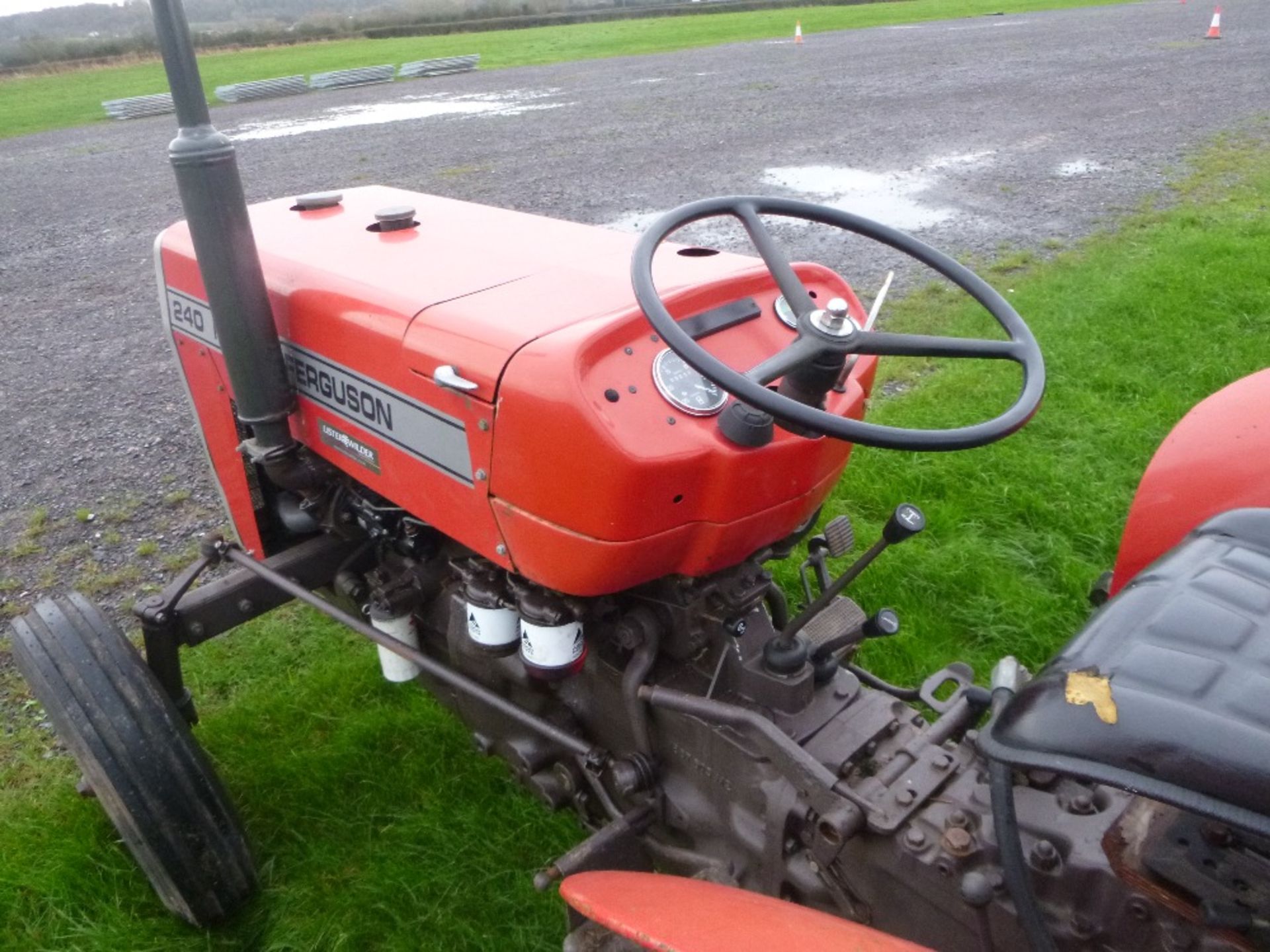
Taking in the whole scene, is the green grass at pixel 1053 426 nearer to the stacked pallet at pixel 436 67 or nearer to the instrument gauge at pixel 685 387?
the instrument gauge at pixel 685 387

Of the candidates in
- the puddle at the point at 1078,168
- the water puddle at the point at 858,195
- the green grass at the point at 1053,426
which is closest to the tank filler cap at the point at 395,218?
the green grass at the point at 1053,426

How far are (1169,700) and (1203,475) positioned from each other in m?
0.83

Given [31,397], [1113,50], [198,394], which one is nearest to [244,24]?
[1113,50]

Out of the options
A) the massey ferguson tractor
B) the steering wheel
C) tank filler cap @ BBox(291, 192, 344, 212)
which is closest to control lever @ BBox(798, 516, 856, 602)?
the massey ferguson tractor

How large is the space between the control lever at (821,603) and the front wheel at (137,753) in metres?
1.10

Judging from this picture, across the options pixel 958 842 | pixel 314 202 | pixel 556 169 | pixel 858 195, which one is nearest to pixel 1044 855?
pixel 958 842

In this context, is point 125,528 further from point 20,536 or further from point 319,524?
point 319,524

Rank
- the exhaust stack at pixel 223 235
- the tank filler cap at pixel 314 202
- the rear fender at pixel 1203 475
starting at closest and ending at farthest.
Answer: the exhaust stack at pixel 223 235 → the rear fender at pixel 1203 475 → the tank filler cap at pixel 314 202

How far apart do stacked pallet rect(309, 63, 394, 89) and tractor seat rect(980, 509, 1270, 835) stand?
16.9 meters

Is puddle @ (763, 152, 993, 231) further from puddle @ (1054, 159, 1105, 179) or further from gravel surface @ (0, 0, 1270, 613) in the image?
puddle @ (1054, 159, 1105, 179)

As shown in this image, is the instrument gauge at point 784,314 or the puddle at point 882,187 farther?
the puddle at point 882,187

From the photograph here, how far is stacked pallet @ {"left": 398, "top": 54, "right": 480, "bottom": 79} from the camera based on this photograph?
1708cm

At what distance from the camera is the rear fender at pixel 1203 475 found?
5.71 ft

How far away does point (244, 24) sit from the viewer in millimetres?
26391
